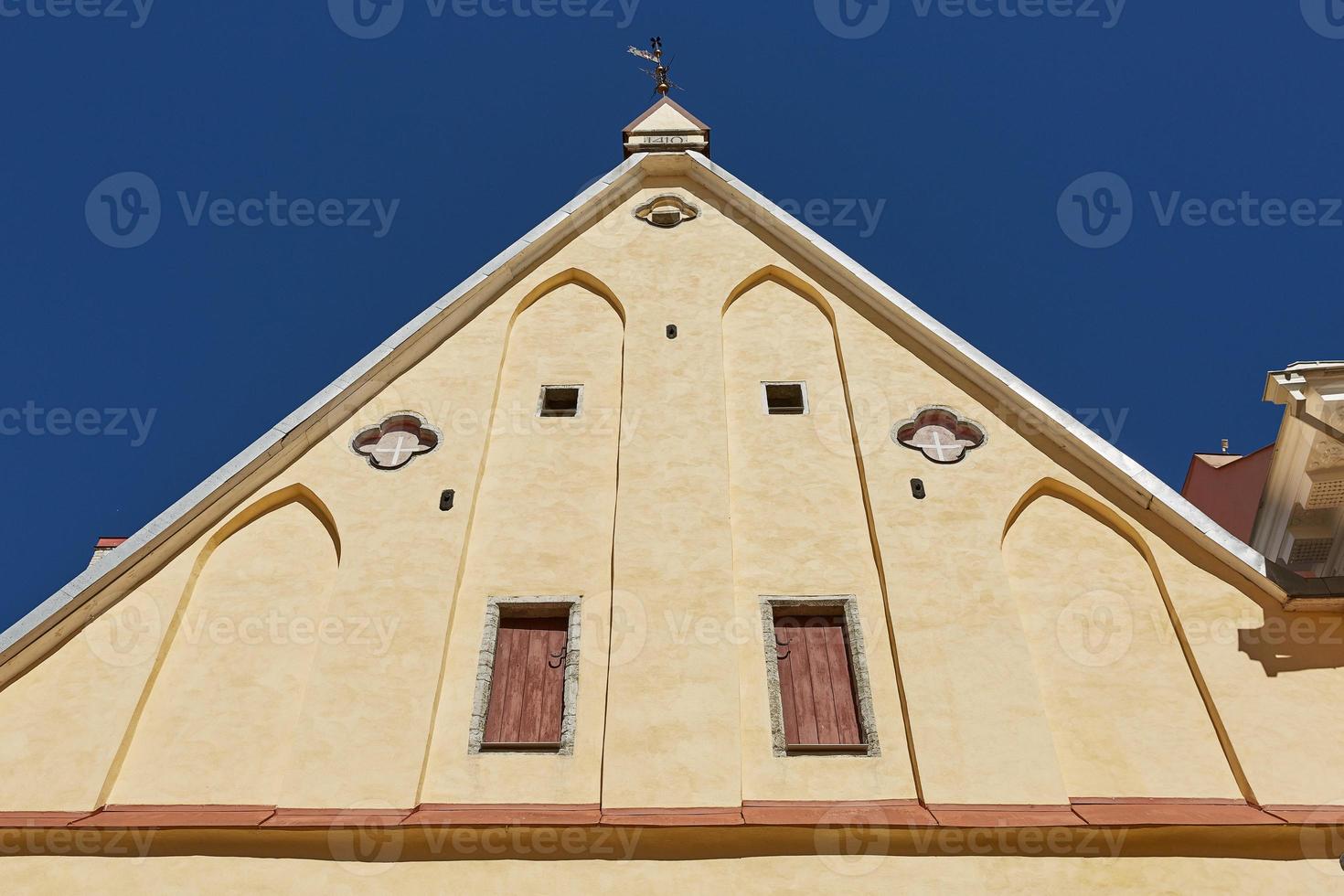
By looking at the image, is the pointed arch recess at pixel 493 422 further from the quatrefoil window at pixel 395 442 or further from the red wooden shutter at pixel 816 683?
the red wooden shutter at pixel 816 683

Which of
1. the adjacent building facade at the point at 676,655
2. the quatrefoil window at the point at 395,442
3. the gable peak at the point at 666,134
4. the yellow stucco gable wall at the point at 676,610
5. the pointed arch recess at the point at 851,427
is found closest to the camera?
the adjacent building facade at the point at 676,655

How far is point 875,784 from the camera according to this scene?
856cm

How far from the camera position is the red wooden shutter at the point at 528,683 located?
8.98 metres

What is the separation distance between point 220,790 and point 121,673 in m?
1.49

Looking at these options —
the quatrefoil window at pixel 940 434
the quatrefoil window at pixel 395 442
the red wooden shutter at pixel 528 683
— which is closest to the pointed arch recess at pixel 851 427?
the quatrefoil window at pixel 940 434

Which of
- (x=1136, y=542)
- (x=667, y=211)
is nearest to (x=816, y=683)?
(x=1136, y=542)

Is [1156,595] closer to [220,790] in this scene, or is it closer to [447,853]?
[447,853]

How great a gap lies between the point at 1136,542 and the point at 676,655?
4.45m

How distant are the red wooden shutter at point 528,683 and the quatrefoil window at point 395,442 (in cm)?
220

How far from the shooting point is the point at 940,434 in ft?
37.2

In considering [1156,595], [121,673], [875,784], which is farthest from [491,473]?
[1156,595]

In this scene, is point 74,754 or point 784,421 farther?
point 784,421

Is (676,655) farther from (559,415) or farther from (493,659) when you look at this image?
(559,415)

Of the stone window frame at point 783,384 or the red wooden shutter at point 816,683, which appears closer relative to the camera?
the red wooden shutter at point 816,683
